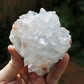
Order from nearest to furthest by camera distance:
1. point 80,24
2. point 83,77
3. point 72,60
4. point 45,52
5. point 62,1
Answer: point 45,52, point 83,77, point 72,60, point 80,24, point 62,1

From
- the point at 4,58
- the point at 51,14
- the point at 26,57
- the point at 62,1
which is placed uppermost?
the point at 51,14

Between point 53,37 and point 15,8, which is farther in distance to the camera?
point 15,8

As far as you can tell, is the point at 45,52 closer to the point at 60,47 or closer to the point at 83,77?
the point at 60,47

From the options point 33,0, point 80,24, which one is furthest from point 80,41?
point 33,0

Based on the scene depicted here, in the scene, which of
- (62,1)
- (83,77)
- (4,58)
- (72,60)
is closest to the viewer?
(4,58)

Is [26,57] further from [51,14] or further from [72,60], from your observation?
[72,60]

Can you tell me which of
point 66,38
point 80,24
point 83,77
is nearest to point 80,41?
point 80,24

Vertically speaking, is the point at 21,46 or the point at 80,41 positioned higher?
the point at 21,46
